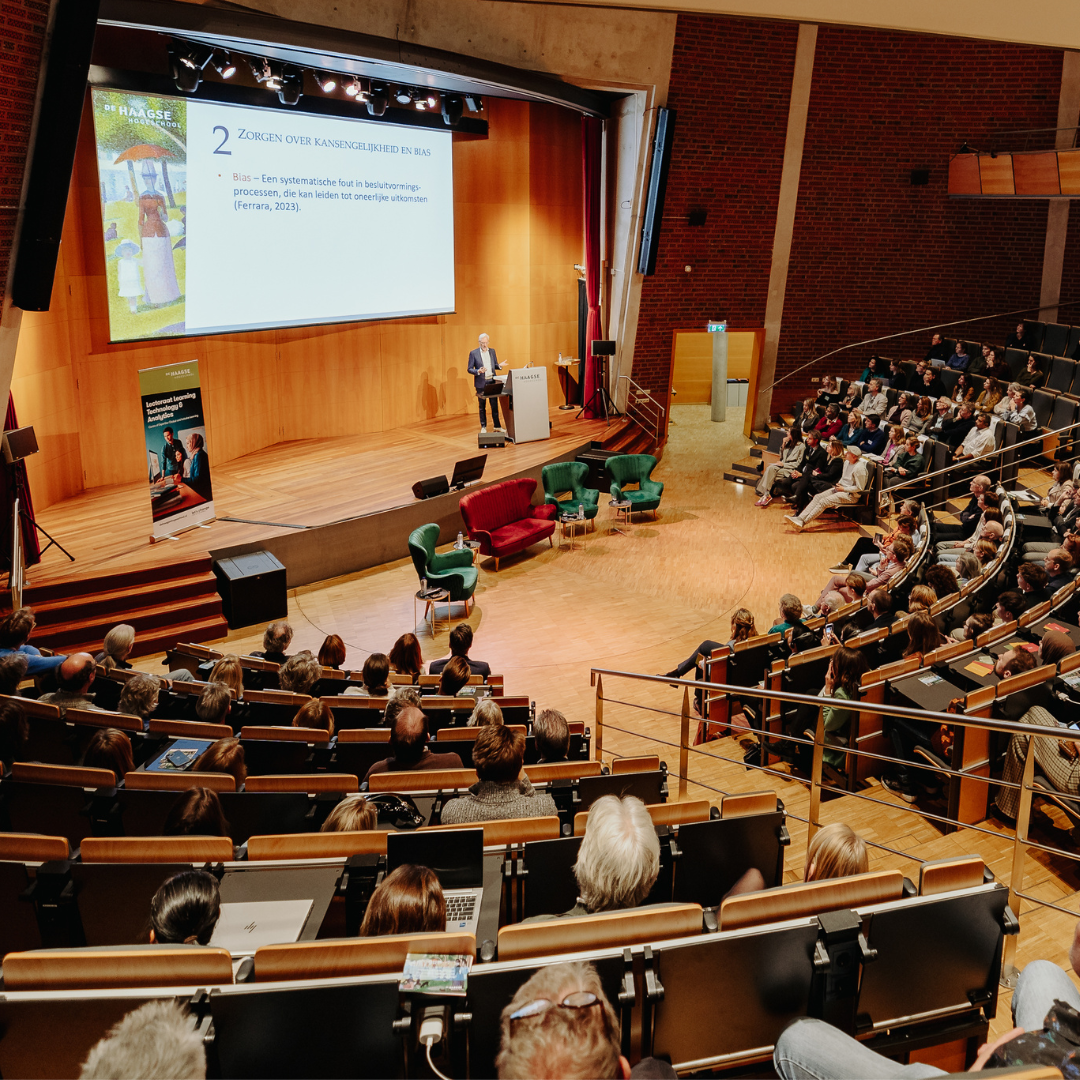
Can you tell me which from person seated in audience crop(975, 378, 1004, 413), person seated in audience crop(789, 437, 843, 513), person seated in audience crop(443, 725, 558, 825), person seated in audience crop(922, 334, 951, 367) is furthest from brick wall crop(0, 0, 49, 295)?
person seated in audience crop(922, 334, 951, 367)

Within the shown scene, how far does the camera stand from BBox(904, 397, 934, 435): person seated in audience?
37.5ft

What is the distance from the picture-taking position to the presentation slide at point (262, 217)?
365 inches

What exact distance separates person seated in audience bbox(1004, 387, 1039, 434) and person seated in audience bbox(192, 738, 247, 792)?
9.34m

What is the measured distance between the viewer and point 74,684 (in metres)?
5.02

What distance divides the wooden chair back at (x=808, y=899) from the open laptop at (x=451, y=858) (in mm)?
822

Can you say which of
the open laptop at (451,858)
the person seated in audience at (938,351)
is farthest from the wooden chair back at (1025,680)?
the person seated in audience at (938,351)

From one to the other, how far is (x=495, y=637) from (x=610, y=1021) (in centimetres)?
677

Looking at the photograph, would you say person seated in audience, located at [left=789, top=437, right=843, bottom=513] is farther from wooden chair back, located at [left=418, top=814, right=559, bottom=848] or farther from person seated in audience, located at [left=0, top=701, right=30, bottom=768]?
person seated in audience, located at [left=0, top=701, right=30, bottom=768]

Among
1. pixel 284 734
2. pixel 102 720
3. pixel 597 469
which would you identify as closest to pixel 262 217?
pixel 597 469

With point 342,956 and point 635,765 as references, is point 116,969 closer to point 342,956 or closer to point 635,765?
point 342,956

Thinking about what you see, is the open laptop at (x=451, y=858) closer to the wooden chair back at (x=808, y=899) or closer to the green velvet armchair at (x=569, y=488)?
the wooden chair back at (x=808, y=899)

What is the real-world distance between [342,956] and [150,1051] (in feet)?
1.61

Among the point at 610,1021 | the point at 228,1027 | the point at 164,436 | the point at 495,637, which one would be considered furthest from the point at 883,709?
the point at 164,436

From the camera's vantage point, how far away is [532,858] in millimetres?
2812
